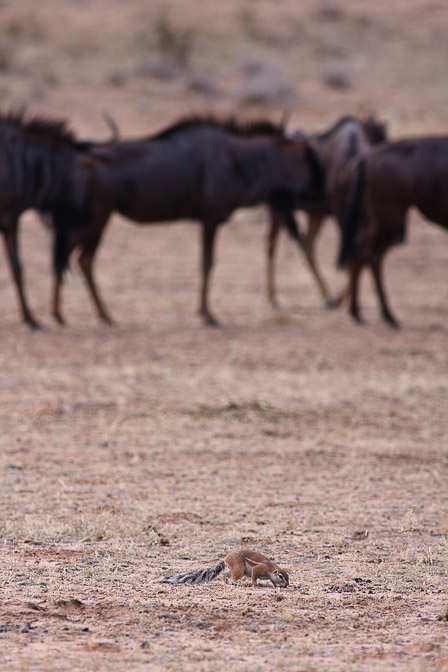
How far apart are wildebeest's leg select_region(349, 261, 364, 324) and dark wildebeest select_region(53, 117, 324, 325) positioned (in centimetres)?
133

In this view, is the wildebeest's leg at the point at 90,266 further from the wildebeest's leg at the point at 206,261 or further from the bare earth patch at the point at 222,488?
the wildebeest's leg at the point at 206,261

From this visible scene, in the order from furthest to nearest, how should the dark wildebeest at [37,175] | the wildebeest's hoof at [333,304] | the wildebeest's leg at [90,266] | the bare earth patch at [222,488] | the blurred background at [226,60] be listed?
the blurred background at [226,60], the wildebeest's hoof at [333,304], the wildebeest's leg at [90,266], the dark wildebeest at [37,175], the bare earth patch at [222,488]

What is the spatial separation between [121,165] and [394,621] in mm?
8173

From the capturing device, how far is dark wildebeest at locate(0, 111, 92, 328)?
36.8ft

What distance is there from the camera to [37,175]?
37.2 ft

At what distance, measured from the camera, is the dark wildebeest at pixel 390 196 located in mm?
11375

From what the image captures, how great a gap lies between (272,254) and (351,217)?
170cm

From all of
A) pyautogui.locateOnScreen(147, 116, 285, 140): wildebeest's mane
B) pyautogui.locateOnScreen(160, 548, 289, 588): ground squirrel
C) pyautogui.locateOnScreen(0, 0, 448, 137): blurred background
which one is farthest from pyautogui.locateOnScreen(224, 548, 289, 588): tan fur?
pyautogui.locateOnScreen(0, 0, 448, 137): blurred background

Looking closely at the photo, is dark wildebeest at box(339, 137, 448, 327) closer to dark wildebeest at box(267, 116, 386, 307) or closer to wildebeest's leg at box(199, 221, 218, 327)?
dark wildebeest at box(267, 116, 386, 307)

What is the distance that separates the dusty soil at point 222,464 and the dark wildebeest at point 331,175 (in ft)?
1.77

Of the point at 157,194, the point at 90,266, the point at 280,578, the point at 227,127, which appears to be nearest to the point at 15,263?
the point at 90,266

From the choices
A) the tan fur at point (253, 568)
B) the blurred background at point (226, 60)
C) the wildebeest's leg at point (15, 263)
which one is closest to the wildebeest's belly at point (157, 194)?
the wildebeest's leg at point (15, 263)

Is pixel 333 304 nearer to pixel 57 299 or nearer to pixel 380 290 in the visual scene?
pixel 380 290

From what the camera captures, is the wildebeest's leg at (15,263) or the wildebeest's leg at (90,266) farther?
the wildebeest's leg at (90,266)
